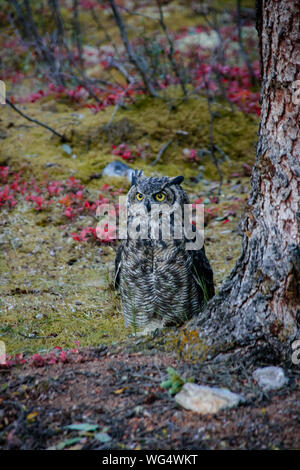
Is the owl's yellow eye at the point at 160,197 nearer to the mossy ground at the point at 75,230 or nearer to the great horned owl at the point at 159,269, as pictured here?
the great horned owl at the point at 159,269

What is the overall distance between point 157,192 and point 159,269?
654 mm

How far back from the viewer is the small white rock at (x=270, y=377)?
2.51 metres

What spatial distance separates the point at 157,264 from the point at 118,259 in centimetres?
71

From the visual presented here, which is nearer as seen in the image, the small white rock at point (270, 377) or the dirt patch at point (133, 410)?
the dirt patch at point (133, 410)

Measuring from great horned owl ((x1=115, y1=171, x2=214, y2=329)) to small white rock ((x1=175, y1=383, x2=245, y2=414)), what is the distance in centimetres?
116

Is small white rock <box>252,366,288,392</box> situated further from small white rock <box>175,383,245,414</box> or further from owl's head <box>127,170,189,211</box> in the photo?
owl's head <box>127,170,189,211</box>

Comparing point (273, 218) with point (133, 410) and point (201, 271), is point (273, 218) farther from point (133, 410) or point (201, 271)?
point (133, 410)

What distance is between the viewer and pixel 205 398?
7.75 feet

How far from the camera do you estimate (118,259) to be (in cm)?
430

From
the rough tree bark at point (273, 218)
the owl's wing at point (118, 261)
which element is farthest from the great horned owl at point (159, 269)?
the rough tree bark at point (273, 218)

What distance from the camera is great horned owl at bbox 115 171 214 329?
3666 mm

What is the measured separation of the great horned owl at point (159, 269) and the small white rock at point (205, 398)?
1.16m

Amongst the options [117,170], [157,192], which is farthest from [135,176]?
[117,170]
